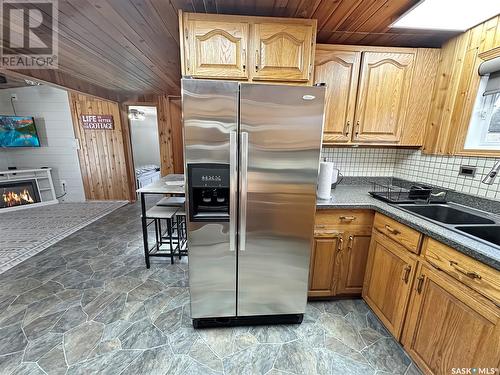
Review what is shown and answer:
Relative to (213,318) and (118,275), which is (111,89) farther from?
(213,318)

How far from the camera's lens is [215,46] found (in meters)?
1.53

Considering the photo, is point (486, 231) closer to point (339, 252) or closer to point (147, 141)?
point (339, 252)

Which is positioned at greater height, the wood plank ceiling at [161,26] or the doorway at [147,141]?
the wood plank ceiling at [161,26]

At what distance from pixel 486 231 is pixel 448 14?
146cm

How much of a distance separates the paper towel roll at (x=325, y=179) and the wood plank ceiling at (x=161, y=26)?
3.59 ft

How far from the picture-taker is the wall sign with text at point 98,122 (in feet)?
15.2

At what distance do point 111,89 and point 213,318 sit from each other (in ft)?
15.6

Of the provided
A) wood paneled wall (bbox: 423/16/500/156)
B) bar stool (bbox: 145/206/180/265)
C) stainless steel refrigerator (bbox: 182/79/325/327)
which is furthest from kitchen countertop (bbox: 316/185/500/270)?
bar stool (bbox: 145/206/180/265)

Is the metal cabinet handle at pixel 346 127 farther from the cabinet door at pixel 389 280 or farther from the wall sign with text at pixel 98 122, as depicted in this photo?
the wall sign with text at pixel 98 122

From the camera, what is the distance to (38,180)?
4.61m

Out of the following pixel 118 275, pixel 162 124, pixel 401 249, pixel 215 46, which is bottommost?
pixel 118 275

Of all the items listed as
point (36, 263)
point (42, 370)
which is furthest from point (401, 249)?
point (36, 263)

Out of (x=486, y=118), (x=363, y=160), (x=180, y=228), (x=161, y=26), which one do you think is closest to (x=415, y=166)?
(x=363, y=160)

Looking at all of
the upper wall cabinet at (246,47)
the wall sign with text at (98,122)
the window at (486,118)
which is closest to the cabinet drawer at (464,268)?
the window at (486,118)
